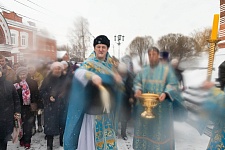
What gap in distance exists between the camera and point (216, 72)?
93.0 inches

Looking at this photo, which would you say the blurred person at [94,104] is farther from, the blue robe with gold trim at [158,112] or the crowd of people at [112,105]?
the blue robe with gold trim at [158,112]

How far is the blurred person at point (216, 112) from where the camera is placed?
2150 mm

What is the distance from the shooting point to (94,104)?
268cm

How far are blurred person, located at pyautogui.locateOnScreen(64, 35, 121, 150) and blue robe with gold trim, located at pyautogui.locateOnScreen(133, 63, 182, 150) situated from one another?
1.72ft

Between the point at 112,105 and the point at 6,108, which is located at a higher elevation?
the point at 112,105

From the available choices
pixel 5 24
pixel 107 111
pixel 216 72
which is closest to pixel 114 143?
pixel 107 111

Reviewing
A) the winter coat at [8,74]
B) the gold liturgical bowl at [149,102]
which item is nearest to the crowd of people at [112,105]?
the gold liturgical bowl at [149,102]

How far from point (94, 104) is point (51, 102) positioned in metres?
1.90

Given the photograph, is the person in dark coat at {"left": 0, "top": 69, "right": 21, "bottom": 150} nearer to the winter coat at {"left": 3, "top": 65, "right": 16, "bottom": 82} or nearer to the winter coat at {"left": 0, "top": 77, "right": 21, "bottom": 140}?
the winter coat at {"left": 0, "top": 77, "right": 21, "bottom": 140}

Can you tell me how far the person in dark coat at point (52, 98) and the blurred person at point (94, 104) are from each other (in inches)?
63.9

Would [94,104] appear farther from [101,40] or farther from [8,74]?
[8,74]

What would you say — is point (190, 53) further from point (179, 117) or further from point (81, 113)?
point (81, 113)

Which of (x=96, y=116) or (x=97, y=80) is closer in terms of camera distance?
(x=97, y=80)

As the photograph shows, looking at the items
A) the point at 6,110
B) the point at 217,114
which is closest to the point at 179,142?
the point at 217,114
